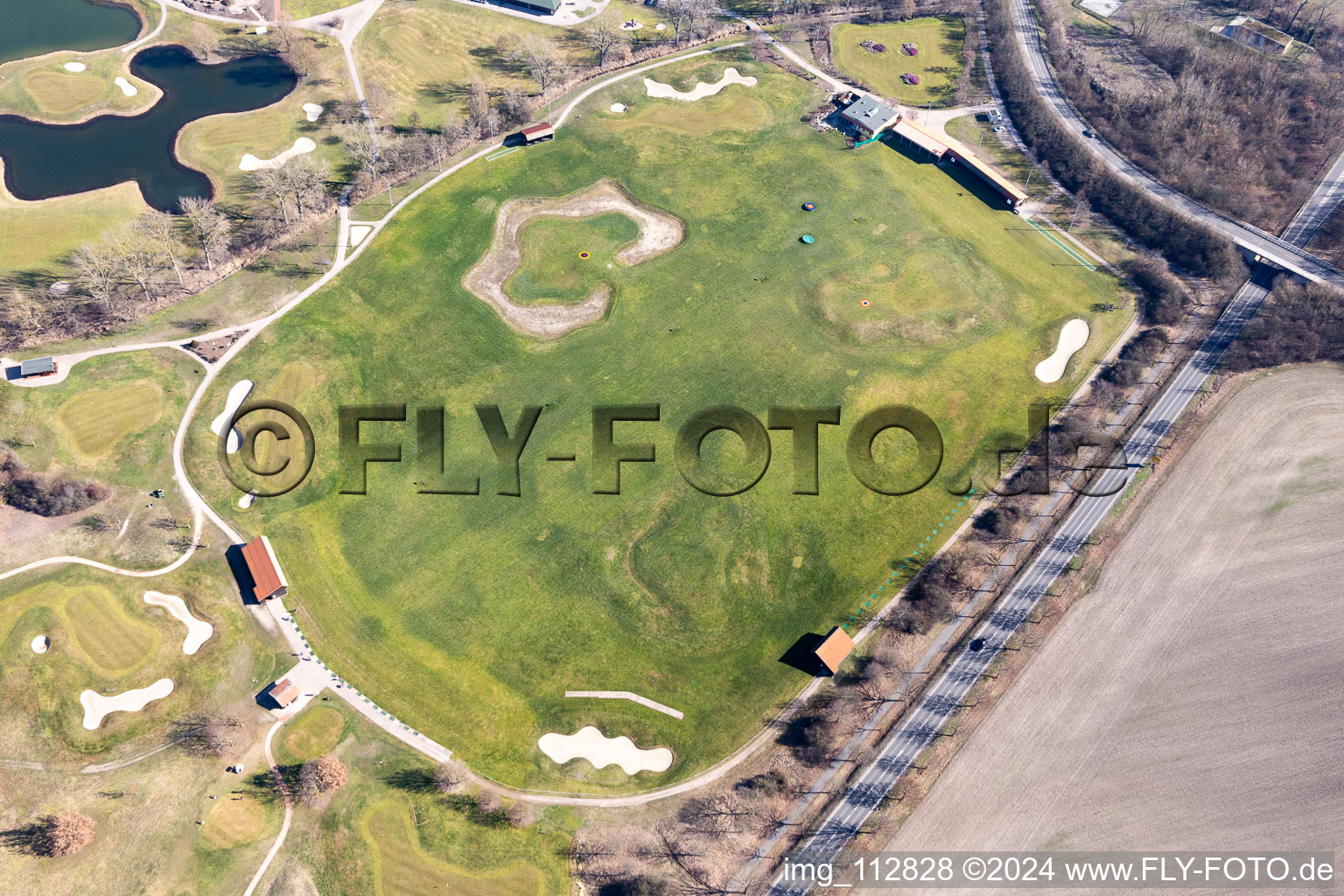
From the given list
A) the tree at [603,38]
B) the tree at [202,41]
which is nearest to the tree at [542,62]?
the tree at [603,38]

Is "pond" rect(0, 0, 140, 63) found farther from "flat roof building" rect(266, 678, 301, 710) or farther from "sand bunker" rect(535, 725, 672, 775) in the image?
"sand bunker" rect(535, 725, 672, 775)

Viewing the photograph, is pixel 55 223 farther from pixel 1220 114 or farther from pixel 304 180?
pixel 1220 114

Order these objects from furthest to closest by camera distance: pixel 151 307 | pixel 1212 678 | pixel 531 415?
pixel 151 307 → pixel 531 415 → pixel 1212 678

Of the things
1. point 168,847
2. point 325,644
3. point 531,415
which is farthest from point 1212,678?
point 168,847

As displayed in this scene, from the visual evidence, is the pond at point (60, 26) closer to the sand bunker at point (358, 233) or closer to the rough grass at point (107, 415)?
the sand bunker at point (358, 233)

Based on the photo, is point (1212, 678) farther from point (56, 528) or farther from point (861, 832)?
point (56, 528)

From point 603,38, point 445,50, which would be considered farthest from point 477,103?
point 603,38
